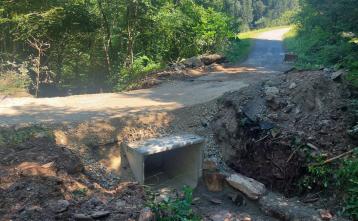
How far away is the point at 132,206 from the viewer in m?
6.79

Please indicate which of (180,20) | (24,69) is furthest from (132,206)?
(180,20)

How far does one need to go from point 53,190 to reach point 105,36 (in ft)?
42.0

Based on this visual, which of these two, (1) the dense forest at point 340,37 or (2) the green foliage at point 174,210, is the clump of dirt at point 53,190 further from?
(1) the dense forest at point 340,37

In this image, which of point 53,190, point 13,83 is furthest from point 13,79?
point 53,190

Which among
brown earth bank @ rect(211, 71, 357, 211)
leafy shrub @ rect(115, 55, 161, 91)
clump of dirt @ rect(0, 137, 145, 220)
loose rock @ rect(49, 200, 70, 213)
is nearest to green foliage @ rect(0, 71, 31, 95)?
leafy shrub @ rect(115, 55, 161, 91)

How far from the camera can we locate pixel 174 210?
702 cm

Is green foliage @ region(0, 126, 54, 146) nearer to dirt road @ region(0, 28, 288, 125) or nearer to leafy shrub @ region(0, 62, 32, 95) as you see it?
dirt road @ region(0, 28, 288, 125)

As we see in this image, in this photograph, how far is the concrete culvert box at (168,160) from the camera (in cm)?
818

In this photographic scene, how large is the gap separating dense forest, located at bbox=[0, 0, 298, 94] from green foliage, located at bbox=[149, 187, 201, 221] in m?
8.69

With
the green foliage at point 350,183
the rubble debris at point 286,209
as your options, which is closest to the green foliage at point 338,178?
the green foliage at point 350,183

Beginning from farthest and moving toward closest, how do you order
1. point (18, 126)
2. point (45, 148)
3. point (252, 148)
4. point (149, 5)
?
point (149, 5), point (252, 148), point (18, 126), point (45, 148)

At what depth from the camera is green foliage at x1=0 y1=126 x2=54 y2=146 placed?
304 inches

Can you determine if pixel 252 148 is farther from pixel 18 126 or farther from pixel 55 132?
pixel 18 126

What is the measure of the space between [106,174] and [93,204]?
162 centimetres
